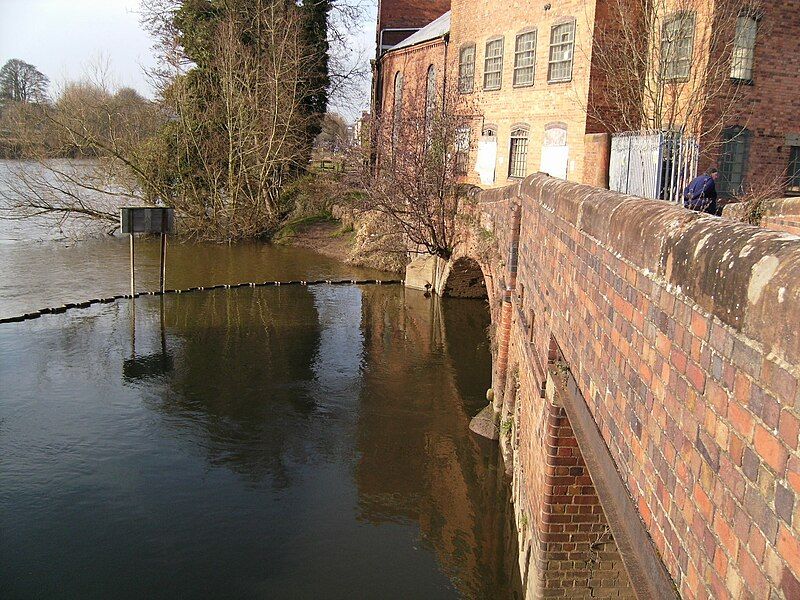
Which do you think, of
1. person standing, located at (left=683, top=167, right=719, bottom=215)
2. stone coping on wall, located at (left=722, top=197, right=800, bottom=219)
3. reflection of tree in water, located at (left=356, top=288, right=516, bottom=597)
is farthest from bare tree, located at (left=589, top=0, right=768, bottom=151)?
reflection of tree in water, located at (left=356, top=288, right=516, bottom=597)

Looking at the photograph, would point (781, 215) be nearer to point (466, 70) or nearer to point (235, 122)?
point (466, 70)

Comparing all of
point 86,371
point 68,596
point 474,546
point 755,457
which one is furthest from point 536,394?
point 86,371

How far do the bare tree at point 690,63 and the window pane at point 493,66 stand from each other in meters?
5.72

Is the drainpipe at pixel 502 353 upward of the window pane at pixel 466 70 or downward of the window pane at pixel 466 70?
downward

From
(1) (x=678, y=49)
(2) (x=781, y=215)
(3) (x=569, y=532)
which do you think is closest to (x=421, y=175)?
(1) (x=678, y=49)

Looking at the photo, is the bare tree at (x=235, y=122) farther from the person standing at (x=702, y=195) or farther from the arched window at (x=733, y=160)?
the person standing at (x=702, y=195)

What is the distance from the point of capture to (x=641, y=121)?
16953 millimetres

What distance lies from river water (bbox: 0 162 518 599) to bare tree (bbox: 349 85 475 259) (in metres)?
3.03

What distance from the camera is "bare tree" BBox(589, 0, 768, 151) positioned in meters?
15.1

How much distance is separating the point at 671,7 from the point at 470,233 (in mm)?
6699

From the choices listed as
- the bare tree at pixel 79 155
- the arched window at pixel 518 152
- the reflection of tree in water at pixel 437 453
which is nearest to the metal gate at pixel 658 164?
the reflection of tree in water at pixel 437 453

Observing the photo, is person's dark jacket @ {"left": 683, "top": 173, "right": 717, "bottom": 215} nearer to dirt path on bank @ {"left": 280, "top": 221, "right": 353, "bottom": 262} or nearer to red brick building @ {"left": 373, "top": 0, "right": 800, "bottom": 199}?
red brick building @ {"left": 373, "top": 0, "right": 800, "bottom": 199}

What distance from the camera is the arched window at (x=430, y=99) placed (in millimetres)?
23156

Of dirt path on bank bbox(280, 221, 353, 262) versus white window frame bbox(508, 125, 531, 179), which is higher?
white window frame bbox(508, 125, 531, 179)
